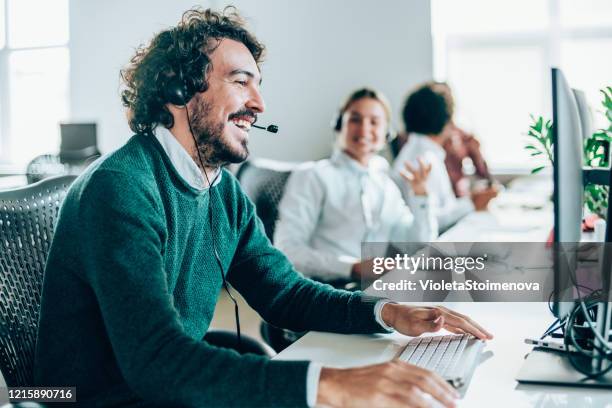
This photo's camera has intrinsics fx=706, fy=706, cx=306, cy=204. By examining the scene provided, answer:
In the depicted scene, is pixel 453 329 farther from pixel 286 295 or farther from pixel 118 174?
pixel 118 174

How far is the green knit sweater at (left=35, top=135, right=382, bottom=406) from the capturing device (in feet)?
2.83

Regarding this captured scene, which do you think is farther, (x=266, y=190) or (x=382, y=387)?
(x=266, y=190)

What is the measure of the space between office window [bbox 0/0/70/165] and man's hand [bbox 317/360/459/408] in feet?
7.83

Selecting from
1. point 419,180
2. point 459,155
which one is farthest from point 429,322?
point 459,155

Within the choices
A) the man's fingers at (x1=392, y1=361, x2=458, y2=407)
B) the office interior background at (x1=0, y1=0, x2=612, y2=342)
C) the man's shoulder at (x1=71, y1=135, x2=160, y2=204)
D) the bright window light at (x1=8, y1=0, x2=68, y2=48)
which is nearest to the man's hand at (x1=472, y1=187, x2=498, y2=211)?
the office interior background at (x1=0, y1=0, x2=612, y2=342)

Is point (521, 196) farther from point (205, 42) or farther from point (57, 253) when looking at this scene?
point (57, 253)

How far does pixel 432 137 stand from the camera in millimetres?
3781

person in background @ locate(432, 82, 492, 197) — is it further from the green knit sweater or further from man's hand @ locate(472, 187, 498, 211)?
the green knit sweater

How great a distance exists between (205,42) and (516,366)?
783mm

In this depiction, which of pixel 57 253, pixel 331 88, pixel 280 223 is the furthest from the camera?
pixel 331 88

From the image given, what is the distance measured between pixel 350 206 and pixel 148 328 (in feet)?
5.32

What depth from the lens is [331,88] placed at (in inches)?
165

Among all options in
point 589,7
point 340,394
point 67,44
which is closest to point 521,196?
point 589,7

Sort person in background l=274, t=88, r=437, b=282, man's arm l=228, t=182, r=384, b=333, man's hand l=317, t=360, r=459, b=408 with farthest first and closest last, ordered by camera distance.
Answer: person in background l=274, t=88, r=437, b=282 < man's arm l=228, t=182, r=384, b=333 < man's hand l=317, t=360, r=459, b=408
